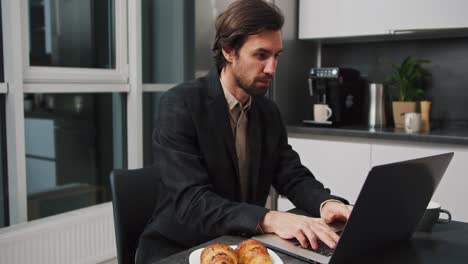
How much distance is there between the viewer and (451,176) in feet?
7.80

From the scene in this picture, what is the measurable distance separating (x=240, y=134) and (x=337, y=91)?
159cm

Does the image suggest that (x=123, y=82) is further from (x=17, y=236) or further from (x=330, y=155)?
(x=330, y=155)

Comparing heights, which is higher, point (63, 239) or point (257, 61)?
point (257, 61)

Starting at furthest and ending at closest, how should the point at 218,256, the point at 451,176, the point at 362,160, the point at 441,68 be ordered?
the point at 441,68 → the point at 362,160 → the point at 451,176 → the point at 218,256

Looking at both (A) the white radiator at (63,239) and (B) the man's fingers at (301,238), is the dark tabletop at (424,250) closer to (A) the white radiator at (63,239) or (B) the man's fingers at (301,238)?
(B) the man's fingers at (301,238)

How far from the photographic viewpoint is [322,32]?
9.70 feet

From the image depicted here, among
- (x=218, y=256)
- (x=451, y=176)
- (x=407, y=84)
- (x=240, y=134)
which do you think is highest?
(x=407, y=84)

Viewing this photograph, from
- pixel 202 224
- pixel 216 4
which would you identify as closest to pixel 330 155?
pixel 216 4

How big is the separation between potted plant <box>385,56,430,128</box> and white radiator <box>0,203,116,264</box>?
175cm

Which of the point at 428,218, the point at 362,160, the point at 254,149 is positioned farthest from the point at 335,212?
the point at 362,160

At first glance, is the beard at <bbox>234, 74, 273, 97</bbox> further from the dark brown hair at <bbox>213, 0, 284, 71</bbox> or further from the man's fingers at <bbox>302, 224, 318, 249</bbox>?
the man's fingers at <bbox>302, 224, 318, 249</bbox>

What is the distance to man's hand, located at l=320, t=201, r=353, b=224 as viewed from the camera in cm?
114

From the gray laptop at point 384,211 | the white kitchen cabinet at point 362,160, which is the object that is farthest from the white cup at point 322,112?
the gray laptop at point 384,211

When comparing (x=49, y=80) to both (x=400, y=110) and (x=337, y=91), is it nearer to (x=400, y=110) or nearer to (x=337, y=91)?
(x=337, y=91)
